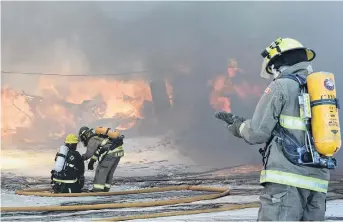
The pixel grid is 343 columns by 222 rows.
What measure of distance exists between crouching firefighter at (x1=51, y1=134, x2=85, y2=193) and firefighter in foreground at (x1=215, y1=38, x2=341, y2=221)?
454 cm

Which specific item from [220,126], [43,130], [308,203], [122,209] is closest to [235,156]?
[220,126]

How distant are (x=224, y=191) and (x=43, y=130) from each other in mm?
7236

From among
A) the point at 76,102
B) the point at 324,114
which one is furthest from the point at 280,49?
the point at 76,102

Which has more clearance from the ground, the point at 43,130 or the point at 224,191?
the point at 43,130

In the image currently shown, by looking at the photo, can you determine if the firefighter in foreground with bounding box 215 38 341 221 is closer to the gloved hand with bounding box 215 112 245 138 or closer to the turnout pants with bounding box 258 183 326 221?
the turnout pants with bounding box 258 183 326 221

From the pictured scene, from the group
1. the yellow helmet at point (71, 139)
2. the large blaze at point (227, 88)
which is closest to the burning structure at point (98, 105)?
the large blaze at point (227, 88)

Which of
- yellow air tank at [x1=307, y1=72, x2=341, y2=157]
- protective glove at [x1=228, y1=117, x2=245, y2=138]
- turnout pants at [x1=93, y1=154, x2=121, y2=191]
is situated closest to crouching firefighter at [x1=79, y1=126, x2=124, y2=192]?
turnout pants at [x1=93, y1=154, x2=121, y2=191]

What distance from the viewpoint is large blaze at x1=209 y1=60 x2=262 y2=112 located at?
1212 centimetres

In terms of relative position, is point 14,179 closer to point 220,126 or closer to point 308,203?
point 220,126

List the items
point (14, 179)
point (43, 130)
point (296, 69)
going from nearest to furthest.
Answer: point (296, 69) → point (14, 179) → point (43, 130)

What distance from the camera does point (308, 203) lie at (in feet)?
8.25

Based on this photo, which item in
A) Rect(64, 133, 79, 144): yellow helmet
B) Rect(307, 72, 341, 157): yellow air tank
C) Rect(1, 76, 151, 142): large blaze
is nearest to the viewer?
Rect(307, 72, 341, 157): yellow air tank

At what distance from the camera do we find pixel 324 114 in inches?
94.3

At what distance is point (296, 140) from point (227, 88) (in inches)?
387
